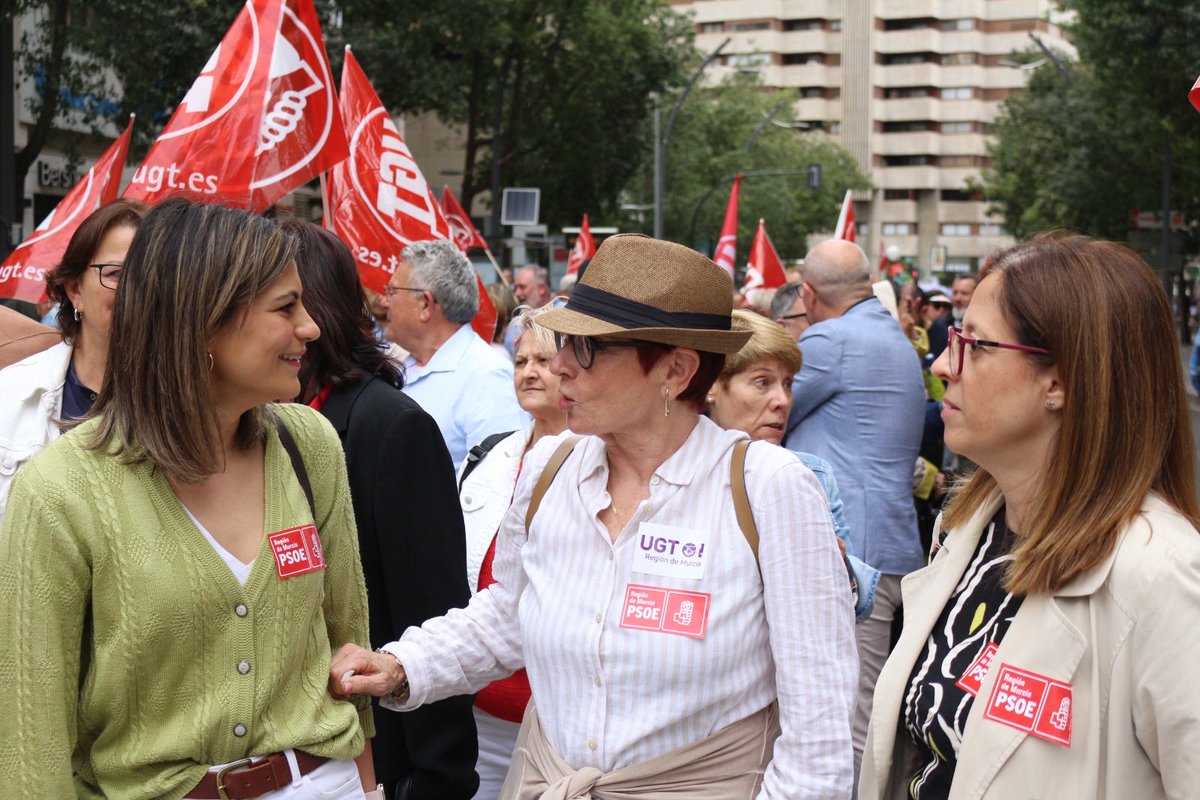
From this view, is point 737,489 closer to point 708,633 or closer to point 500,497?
point 708,633

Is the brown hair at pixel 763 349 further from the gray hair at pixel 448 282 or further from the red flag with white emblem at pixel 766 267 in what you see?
the red flag with white emblem at pixel 766 267

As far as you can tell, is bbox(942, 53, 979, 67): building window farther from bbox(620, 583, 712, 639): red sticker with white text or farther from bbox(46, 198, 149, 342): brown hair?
bbox(620, 583, 712, 639): red sticker with white text

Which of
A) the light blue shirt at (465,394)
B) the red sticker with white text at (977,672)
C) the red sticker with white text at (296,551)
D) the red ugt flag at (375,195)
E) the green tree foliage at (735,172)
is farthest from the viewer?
the green tree foliage at (735,172)

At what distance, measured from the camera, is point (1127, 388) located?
2.51 meters

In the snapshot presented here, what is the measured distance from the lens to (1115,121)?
101 feet

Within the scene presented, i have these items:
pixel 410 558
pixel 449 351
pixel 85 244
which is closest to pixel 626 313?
pixel 410 558

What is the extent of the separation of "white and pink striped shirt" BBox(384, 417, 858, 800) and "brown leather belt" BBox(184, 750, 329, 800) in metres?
0.54

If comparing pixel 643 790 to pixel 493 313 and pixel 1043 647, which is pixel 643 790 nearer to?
pixel 1043 647

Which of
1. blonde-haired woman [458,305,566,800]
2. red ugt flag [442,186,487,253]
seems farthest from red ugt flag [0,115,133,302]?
red ugt flag [442,186,487,253]

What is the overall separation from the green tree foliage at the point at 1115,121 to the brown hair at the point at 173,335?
15056 millimetres

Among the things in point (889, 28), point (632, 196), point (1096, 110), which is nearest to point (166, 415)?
point (1096, 110)

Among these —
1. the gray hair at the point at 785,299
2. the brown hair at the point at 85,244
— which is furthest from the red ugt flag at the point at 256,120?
the gray hair at the point at 785,299

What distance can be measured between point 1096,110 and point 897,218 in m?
85.0

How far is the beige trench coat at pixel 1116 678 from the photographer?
229 centimetres
